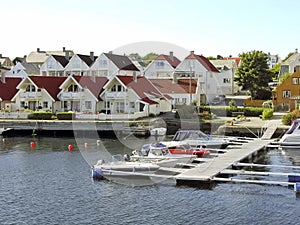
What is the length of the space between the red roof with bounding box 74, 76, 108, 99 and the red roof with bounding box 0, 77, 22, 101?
36.8 ft

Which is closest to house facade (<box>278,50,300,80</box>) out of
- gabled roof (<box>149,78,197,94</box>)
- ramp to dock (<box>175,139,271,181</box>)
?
gabled roof (<box>149,78,197,94</box>)

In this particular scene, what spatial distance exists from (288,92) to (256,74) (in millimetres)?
9512

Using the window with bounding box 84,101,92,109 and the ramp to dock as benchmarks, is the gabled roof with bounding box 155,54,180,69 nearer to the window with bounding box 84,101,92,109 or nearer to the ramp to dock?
the window with bounding box 84,101,92,109

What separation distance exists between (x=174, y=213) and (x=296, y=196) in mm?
8041

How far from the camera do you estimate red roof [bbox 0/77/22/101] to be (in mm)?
73250

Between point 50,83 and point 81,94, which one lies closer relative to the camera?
point 81,94

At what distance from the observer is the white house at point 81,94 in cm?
6919

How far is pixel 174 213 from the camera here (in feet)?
87.4

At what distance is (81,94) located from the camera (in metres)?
69.1

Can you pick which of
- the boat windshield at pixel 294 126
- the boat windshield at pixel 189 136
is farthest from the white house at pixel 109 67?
the boat windshield at pixel 294 126

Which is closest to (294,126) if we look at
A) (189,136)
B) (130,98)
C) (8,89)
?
(189,136)

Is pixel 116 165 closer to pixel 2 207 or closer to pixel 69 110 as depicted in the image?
pixel 2 207

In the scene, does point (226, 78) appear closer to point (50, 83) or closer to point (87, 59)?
point (87, 59)

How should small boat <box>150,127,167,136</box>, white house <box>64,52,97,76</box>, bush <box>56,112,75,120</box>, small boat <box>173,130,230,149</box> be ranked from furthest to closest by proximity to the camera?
white house <box>64,52,97,76</box> < bush <box>56,112,75,120</box> < small boat <box>150,127,167,136</box> < small boat <box>173,130,230,149</box>
